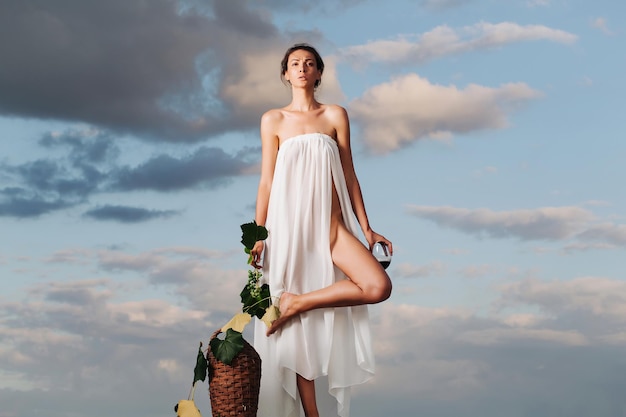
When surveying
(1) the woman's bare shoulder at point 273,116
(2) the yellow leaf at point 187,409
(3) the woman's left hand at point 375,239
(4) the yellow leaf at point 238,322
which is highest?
(1) the woman's bare shoulder at point 273,116

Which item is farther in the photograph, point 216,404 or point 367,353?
point 367,353

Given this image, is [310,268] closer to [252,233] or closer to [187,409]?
[252,233]

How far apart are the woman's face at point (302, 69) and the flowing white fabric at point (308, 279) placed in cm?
40

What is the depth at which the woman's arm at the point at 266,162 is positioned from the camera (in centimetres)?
568

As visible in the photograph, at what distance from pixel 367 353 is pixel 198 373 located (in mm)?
1064

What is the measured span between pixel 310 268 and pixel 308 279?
0.23 feet

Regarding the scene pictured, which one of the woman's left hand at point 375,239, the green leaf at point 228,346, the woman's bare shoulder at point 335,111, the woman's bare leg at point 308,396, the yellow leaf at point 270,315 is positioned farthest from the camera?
the woman's bare shoulder at point 335,111

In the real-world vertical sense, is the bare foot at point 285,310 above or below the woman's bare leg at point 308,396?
above

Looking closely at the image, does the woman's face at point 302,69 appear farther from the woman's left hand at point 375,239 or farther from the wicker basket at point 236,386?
the wicker basket at point 236,386

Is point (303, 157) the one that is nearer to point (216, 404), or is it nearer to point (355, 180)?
point (355, 180)

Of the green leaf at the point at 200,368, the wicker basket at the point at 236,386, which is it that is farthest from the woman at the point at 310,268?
the green leaf at the point at 200,368

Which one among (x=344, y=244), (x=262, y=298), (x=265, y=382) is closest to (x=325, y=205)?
(x=344, y=244)

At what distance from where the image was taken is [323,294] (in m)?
5.36

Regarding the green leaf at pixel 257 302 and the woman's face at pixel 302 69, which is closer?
the green leaf at pixel 257 302
